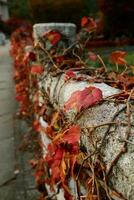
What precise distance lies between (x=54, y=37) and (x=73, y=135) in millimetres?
1895

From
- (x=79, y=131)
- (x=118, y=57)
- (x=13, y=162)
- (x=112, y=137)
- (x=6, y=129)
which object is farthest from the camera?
(x=6, y=129)

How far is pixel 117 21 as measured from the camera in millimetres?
20719

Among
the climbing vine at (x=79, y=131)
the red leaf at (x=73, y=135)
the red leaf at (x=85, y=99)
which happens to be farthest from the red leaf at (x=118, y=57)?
the red leaf at (x=73, y=135)

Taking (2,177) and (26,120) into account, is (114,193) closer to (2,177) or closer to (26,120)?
(2,177)

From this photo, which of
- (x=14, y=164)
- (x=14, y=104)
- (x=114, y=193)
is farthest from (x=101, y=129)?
(x=14, y=104)

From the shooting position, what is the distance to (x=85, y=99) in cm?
171

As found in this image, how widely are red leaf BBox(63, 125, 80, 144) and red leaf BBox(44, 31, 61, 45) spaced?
1801mm

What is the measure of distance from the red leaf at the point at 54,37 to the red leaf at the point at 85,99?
5.45ft

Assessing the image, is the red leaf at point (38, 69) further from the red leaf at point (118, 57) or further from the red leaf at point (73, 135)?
the red leaf at point (73, 135)

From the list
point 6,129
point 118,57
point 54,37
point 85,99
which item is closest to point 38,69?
point 54,37

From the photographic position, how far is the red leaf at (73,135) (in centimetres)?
164

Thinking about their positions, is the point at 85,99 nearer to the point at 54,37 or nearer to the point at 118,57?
the point at 118,57

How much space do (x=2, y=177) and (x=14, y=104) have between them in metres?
3.70

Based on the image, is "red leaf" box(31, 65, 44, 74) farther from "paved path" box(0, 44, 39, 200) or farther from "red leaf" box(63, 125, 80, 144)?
"red leaf" box(63, 125, 80, 144)
